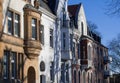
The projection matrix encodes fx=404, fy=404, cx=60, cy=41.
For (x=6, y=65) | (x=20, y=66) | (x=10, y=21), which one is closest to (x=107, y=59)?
(x=20, y=66)

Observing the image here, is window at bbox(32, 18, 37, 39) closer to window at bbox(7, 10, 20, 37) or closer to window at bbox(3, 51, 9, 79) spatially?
window at bbox(7, 10, 20, 37)

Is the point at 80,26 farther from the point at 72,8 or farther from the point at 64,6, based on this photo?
the point at 64,6

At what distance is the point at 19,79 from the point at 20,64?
143 centimetres

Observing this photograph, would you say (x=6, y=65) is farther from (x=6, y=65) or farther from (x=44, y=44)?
(x=44, y=44)

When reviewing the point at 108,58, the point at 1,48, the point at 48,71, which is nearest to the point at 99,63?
the point at 108,58

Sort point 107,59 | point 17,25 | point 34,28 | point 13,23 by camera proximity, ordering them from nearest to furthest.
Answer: point 13,23
point 17,25
point 34,28
point 107,59

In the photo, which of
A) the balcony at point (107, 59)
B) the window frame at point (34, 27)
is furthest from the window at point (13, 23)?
the balcony at point (107, 59)

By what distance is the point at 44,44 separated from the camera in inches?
1758

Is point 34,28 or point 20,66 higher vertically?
point 34,28

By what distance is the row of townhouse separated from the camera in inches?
1431

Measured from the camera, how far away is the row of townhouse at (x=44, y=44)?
119ft

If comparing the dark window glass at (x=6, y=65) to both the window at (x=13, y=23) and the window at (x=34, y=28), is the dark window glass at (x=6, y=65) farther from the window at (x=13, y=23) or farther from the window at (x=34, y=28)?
the window at (x=34, y=28)

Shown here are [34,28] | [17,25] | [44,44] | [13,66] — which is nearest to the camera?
[13,66]

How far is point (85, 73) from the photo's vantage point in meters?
60.3
